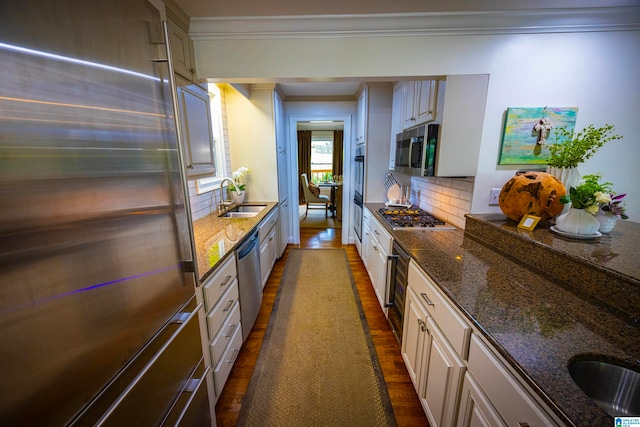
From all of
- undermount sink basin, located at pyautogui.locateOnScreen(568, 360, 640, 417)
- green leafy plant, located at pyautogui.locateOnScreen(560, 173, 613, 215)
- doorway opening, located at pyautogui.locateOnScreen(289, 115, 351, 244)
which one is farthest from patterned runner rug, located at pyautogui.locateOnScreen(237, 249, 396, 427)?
doorway opening, located at pyautogui.locateOnScreen(289, 115, 351, 244)

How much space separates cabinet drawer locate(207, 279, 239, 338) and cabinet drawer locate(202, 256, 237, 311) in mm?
41

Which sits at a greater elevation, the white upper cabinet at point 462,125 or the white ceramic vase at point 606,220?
the white upper cabinet at point 462,125

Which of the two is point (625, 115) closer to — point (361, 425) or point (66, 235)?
point (361, 425)

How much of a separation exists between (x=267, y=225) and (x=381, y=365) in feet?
5.69

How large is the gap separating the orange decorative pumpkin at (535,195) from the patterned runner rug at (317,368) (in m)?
1.44

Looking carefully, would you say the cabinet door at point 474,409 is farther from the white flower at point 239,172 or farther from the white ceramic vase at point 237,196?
the white flower at point 239,172

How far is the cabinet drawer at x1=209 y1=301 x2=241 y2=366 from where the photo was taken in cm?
146

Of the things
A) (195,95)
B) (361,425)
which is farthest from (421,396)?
(195,95)

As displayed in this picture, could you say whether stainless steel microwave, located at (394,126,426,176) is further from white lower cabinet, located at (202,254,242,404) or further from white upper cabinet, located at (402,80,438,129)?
white lower cabinet, located at (202,254,242,404)

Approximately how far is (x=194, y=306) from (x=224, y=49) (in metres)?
1.67

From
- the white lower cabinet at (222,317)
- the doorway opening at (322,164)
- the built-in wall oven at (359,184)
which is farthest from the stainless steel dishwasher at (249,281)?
the doorway opening at (322,164)

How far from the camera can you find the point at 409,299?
1624 mm

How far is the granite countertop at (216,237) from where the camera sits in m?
1.43

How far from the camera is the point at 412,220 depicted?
7.50 ft
